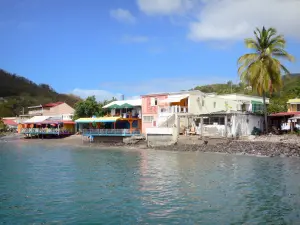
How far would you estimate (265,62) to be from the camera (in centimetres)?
3872

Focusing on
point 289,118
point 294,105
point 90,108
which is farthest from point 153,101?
point 294,105

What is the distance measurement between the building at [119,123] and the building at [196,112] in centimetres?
255

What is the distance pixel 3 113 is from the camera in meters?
108

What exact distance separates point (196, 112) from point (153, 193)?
30.9 m

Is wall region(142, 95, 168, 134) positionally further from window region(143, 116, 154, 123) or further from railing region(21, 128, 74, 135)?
railing region(21, 128, 74, 135)

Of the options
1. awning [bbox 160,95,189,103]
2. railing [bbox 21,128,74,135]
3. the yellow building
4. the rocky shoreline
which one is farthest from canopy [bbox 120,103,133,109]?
the yellow building

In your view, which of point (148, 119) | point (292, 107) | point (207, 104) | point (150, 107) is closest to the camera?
point (292, 107)

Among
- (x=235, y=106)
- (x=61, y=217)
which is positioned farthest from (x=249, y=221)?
(x=235, y=106)

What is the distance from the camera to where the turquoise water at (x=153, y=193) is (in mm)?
12656

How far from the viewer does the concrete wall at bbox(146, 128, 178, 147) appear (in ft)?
135

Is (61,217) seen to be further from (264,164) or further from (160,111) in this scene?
(160,111)

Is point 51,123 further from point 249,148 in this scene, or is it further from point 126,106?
point 249,148

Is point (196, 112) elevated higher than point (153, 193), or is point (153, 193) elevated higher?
point (196, 112)

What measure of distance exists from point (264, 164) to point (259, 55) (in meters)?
17.9
